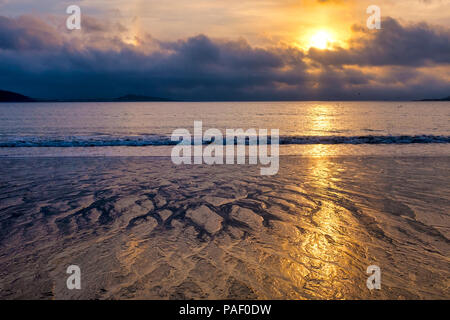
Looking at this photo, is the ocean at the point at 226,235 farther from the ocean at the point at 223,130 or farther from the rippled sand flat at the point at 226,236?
the ocean at the point at 223,130

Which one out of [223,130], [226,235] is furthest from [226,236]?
[223,130]

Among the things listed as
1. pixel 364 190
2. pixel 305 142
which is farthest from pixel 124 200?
pixel 305 142

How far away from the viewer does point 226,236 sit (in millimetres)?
5309

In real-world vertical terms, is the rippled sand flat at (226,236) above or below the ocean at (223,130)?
below

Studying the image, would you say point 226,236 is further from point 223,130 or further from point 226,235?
point 223,130

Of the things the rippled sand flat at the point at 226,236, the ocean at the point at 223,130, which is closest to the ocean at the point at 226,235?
the rippled sand flat at the point at 226,236

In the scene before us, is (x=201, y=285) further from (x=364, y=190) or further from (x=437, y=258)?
(x=364, y=190)

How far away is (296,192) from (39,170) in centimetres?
980

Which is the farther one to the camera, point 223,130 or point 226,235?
point 223,130

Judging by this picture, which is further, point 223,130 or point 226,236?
point 223,130

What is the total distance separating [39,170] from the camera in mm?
11883

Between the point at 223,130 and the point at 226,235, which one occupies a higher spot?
the point at 223,130

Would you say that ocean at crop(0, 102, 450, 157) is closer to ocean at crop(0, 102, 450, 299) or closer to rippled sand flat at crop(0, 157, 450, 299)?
ocean at crop(0, 102, 450, 299)

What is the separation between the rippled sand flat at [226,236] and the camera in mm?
3744
